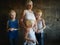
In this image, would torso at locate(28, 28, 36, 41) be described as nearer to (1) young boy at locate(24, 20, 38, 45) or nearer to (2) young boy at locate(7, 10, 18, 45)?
(1) young boy at locate(24, 20, 38, 45)

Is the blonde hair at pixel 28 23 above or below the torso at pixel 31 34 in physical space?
above

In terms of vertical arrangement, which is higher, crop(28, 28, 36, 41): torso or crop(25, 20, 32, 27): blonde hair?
crop(25, 20, 32, 27): blonde hair

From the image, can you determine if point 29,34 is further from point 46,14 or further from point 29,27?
point 46,14

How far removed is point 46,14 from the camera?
282 cm

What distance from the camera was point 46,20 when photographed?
111 inches

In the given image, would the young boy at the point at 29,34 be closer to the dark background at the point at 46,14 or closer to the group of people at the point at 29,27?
the group of people at the point at 29,27

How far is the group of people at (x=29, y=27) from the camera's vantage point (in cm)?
280

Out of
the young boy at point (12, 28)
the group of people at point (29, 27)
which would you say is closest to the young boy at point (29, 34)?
the group of people at point (29, 27)

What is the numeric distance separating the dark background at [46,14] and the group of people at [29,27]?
39mm

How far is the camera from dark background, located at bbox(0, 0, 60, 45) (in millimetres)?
2805

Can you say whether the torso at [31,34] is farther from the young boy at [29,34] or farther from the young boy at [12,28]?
the young boy at [12,28]

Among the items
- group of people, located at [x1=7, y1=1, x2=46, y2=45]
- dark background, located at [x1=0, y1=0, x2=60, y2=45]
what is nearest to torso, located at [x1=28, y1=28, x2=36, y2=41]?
group of people, located at [x1=7, y1=1, x2=46, y2=45]

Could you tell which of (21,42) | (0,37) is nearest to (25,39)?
(21,42)

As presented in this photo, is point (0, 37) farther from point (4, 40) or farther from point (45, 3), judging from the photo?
point (45, 3)
